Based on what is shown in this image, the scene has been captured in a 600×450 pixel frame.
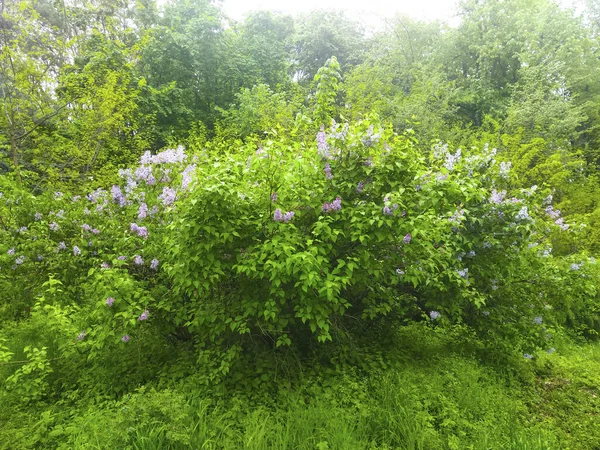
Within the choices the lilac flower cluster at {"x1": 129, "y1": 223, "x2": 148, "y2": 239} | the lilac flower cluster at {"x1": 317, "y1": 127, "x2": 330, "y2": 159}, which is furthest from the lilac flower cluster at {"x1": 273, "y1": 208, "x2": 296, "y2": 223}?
the lilac flower cluster at {"x1": 129, "y1": 223, "x2": 148, "y2": 239}

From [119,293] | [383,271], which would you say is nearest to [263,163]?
[383,271]

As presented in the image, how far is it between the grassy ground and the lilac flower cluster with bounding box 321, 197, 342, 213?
1642 millimetres

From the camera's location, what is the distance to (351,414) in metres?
3.11

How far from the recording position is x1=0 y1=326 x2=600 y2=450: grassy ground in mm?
2719

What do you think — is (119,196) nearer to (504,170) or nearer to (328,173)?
(328,173)

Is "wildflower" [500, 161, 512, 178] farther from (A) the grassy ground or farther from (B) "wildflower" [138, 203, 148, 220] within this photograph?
(B) "wildflower" [138, 203, 148, 220]

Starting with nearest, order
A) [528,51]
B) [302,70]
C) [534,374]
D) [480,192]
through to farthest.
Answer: [480,192] → [534,374] → [528,51] → [302,70]

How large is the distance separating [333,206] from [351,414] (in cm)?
178

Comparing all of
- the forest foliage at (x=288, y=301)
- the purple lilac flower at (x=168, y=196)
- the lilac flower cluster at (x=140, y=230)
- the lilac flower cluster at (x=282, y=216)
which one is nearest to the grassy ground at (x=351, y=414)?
the forest foliage at (x=288, y=301)

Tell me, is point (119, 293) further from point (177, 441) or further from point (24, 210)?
point (24, 210)

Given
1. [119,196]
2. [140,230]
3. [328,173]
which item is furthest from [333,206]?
[119,196]

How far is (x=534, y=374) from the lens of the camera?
14.9 feet

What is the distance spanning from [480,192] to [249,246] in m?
2.52

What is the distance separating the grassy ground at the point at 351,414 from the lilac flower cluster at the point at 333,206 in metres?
1.64
